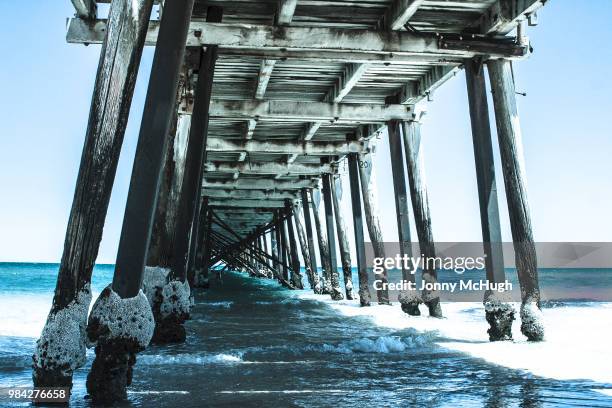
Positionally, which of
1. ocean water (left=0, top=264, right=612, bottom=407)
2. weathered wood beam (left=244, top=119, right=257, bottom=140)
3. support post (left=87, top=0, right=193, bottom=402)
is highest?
weathered wood beam (left=244, top=119, right=257, bottom=140)

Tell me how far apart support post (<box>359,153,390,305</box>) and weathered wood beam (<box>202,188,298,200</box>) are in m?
8.29

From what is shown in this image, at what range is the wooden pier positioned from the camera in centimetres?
380

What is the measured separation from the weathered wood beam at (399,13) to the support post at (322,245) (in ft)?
34.0

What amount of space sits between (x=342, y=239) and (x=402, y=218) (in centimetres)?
514

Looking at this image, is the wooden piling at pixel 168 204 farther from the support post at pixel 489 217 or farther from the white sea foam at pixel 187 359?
the support post at pixel 489 217

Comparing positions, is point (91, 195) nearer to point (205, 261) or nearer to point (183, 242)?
point (183, 242)

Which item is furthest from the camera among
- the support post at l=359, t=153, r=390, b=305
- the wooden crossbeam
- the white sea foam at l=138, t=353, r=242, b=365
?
the support post at l=359, t=153, r=390, b=305

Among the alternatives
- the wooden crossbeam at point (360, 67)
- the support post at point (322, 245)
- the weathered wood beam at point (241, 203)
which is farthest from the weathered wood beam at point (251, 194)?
the wooden crossbeam at point (360, 67)

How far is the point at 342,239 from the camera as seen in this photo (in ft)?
53.4

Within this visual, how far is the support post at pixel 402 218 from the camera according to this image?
440 inches

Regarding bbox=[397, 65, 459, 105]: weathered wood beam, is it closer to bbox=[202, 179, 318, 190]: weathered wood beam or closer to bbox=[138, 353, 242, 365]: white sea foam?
bbox=[138, 353, 242, 365]: white sea foam

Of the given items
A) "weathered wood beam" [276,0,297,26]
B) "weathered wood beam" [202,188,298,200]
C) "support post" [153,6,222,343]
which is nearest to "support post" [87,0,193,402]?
"support post" [153,6,222,343]

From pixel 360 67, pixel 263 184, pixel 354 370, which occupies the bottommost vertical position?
pixel 354 370

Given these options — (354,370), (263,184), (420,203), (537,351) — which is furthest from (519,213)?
(263,184)
